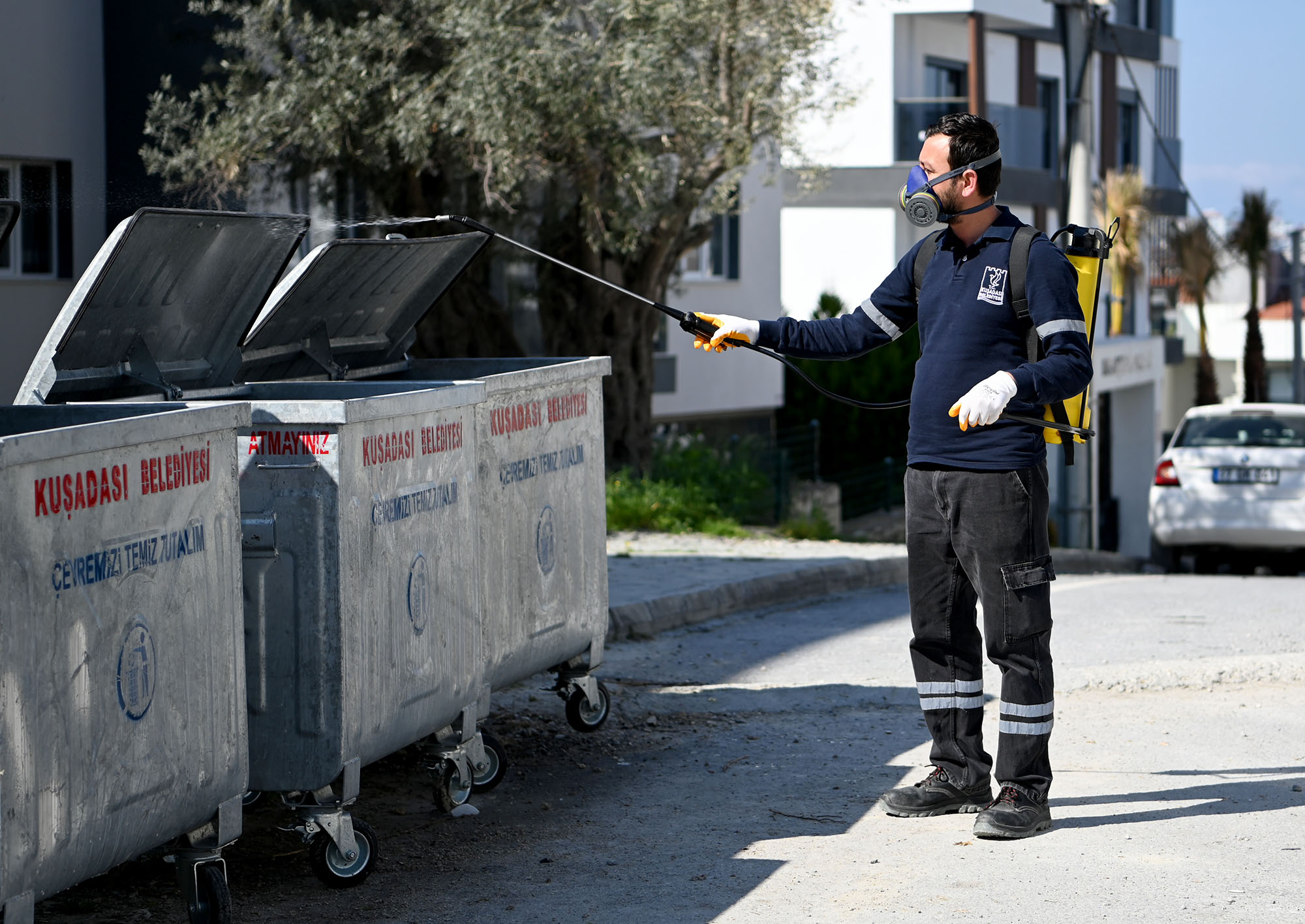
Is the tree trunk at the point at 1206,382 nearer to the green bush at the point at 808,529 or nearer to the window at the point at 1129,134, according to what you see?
the window at the point at 1129,134

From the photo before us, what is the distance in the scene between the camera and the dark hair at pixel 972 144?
17.0 feet

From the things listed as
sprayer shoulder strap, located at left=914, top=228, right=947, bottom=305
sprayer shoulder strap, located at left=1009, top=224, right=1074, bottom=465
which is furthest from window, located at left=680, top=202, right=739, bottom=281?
sprayer shoulder strap, located at left=1009, top=224, right=1074, bottom=465

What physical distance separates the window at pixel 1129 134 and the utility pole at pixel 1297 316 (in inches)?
162

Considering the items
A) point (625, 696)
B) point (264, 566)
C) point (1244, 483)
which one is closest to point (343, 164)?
point (625, 696)

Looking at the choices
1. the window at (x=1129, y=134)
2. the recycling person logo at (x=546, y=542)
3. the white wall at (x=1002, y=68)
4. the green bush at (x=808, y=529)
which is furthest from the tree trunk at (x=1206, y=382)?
the recycling person logo at (x=546, y=542)

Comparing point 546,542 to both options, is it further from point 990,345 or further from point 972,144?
point 972,144

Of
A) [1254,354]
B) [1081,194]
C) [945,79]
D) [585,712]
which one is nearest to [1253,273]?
[1254,354]

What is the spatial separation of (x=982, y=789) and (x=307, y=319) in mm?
2941

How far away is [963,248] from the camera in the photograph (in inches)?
207

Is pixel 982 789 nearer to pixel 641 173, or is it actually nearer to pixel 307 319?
pixel 307 319

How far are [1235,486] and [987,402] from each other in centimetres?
1253

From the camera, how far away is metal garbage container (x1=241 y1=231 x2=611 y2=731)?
5836mm

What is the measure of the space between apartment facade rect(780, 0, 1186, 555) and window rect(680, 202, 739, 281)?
9.42ft

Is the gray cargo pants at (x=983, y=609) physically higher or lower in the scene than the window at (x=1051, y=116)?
lower
